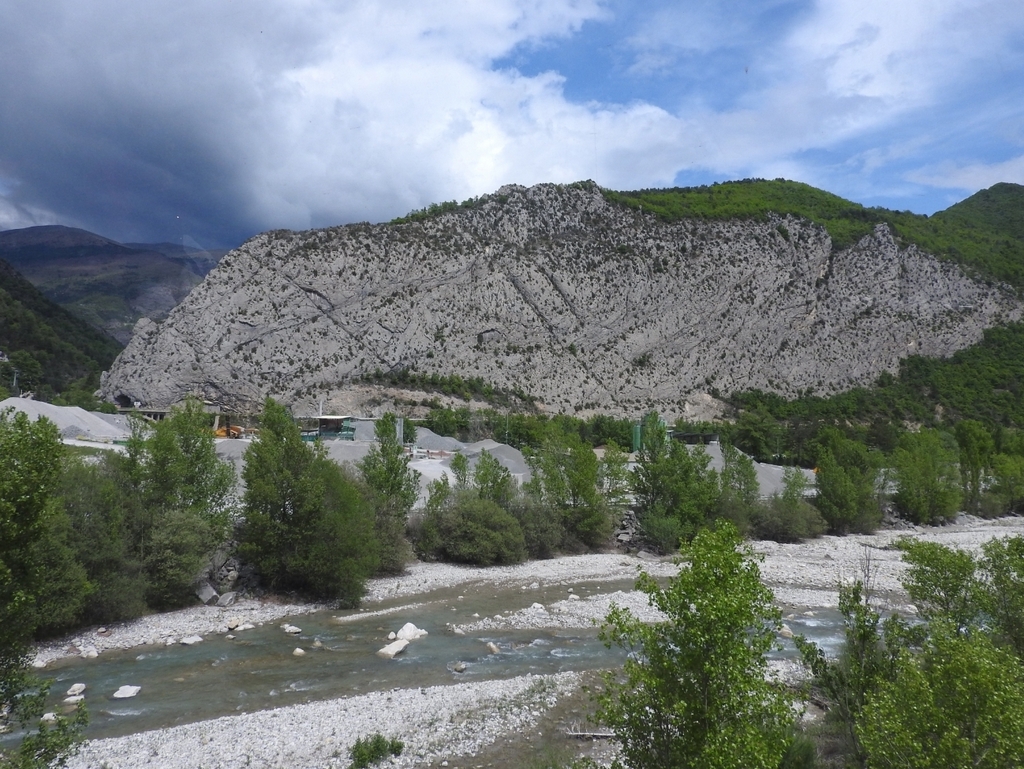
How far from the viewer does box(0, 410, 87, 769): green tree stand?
708cm

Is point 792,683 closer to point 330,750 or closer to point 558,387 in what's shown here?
point 330,750

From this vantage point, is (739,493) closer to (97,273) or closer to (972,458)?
(972,458)

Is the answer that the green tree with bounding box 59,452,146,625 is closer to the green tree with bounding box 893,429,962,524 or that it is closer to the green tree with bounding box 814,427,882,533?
the green tree with bounding box 814,427,882,533

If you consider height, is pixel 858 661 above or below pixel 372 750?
above

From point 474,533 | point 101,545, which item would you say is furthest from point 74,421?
point 474,533

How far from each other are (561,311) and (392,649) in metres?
89.6

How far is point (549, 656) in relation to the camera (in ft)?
63.3

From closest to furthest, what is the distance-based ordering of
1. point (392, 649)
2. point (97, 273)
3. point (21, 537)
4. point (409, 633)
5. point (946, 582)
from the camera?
point (21, 537) → point (946, 582) → point (392, 649) → point (409, 633) → point (97, 273)

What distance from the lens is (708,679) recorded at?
22.6 feet

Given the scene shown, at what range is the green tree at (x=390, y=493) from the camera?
3156 cm

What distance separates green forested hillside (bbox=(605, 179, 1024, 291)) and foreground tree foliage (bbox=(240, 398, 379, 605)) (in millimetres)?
105871

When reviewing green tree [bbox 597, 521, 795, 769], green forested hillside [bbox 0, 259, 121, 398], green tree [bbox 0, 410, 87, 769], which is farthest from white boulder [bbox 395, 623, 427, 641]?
green forested hillside [bbox 0, 259, 121, 398]

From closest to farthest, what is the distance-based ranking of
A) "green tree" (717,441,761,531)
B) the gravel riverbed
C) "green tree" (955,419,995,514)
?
the gravel riverbed < "green tree" (717,441,761,531) < "green tree" (955,419,995,514)

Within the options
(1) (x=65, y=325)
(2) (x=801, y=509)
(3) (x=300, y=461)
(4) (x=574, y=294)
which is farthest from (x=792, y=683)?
(1) (x=65, y=325)
